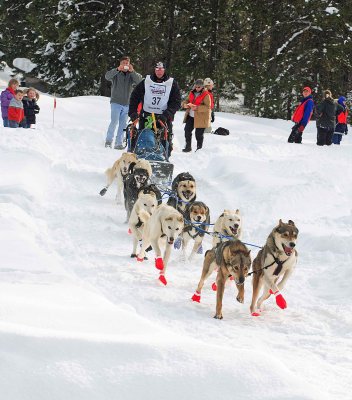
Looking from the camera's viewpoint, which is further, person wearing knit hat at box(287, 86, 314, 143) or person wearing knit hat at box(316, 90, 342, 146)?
person wearing knit hat at box(316, 90, 342, 146)

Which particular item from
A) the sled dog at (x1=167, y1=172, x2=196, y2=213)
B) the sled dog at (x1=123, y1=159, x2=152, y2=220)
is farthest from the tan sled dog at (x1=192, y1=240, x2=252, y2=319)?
the sled dog at (x1=123, y1=159, x2=152, y2=220)

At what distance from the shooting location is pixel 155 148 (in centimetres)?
866

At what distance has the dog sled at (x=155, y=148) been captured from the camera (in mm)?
8344

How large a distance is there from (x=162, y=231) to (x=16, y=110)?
8.15 m

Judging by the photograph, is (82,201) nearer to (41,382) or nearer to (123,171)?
(123,171)

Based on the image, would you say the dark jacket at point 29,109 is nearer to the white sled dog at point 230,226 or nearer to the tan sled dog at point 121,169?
the tan sled dog at point 121,169

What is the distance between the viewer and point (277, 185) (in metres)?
9.02

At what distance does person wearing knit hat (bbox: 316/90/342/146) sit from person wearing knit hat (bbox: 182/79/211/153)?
4092 millimetres

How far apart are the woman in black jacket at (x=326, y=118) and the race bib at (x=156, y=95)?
7.16m

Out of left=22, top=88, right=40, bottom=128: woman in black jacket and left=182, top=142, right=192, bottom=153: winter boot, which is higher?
left=22, top=88, right=40, bottom=128: woman in black jacket

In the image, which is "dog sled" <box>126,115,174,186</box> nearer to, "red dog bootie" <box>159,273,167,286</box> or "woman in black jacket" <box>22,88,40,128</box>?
"red dog bootie" <box>159,273,167,286</box>

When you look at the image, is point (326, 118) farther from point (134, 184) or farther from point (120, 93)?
point (134, 184)

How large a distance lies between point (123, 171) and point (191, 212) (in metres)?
2.18

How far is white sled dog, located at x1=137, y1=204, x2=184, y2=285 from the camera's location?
5.23 m
